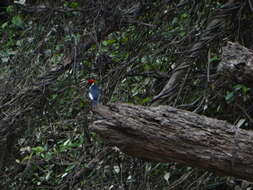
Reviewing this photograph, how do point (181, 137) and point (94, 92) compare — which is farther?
point (94, 92)

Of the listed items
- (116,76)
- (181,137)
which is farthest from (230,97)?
(181,137)

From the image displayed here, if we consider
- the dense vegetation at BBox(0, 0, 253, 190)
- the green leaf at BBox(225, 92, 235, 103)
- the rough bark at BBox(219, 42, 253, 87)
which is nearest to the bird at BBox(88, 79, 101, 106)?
the dense vegetation at BBox(0, 0, 253, 190)

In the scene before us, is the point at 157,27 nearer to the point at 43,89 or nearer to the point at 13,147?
the point at 43,89

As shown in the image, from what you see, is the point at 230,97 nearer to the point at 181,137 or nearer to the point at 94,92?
the point at 94,92

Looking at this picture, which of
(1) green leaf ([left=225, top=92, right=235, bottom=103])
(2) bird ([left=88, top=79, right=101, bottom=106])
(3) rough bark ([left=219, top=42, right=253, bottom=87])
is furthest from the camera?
(1) green leaf ([left=225, top=92, right=235, bottom=103])

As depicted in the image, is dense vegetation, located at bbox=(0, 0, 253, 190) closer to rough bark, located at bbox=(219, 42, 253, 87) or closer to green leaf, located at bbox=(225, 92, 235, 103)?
green leaf, located at bbox=(225, 92, 235, 103)

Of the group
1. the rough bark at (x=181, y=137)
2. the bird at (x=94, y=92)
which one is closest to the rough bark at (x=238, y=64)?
the rough bark at (x=181, y=137)

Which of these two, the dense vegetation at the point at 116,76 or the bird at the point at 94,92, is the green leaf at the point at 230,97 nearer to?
the dense vegetation at the point at 116,76

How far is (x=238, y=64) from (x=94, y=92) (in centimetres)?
124

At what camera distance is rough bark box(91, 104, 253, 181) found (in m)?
2.27

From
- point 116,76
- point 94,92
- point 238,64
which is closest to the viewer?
point 238,64

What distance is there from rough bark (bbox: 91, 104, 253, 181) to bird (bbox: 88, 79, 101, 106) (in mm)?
761

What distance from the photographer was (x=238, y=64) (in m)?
→ 2.20

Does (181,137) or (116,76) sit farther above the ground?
(181,137)
